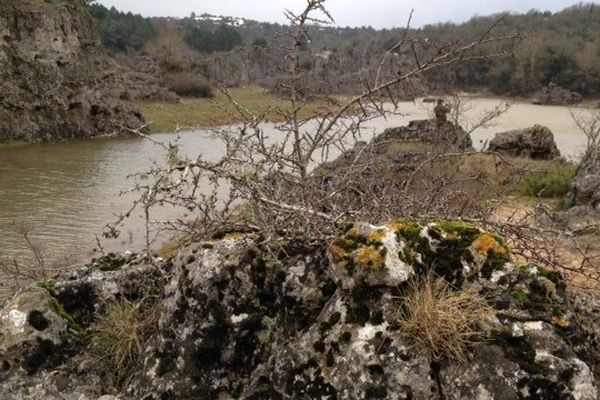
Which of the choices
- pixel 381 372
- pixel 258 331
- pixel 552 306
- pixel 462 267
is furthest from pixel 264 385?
pixel 552 306

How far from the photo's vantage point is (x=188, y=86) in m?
60.8

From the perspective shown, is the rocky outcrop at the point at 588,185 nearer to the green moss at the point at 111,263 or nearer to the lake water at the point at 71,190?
the lake water at the point at 71,190

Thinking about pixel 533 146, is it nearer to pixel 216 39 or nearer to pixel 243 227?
pixel 243 227

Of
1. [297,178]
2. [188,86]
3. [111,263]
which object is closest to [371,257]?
[297,178]

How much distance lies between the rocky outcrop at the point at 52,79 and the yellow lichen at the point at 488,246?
28.4m

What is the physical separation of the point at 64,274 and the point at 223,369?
216cm

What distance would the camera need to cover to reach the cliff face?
30.3 metres

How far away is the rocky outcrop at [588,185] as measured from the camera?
47.4 feet

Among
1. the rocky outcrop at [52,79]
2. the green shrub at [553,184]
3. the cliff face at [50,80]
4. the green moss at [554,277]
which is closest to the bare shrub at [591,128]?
the green shrub at [553,184]

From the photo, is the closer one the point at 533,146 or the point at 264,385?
the point at 264,385

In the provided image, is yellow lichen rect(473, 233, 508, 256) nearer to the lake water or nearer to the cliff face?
the lake water

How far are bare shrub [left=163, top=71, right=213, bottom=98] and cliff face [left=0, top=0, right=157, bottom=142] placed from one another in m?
21.0

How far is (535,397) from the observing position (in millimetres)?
3008

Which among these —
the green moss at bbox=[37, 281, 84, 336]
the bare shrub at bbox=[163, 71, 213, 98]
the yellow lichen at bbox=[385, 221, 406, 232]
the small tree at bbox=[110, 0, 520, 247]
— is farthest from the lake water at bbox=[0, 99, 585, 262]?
the bare shrub at bbox=[163, 71, 213, 98]
